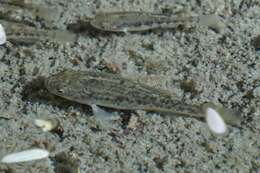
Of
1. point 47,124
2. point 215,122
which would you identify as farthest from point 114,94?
point 215,122

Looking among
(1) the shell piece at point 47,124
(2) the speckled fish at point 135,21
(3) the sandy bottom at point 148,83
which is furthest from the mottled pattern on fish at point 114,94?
(2) the speckled fish at point 135,21


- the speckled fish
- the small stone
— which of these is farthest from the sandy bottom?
the speckled fish

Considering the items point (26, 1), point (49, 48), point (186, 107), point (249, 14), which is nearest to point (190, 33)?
point (249, 14)

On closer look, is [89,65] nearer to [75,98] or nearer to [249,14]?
[75,98]

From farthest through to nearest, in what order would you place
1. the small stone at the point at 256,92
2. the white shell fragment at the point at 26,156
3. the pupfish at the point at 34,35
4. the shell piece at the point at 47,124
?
1. the pupfish at the point at 34,35
2. the small stone at the point at 256,92
3. the shell piece at the point at 47,124
4. the white shell fragment at the point at 26,156

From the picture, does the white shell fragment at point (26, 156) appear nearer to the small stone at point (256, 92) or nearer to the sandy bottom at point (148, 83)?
the sandy bottom at point (148, 83)

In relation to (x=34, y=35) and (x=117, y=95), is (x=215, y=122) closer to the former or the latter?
(x=117, y=95)
